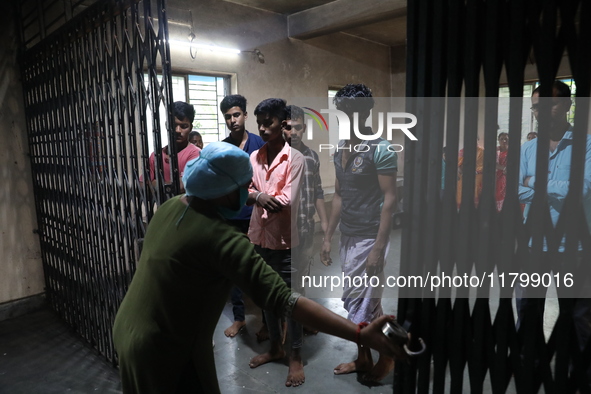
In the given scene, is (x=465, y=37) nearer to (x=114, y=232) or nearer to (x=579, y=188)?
(x=579, y=188)

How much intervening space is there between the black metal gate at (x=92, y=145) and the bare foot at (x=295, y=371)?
1.09m

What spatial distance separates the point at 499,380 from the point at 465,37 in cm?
90

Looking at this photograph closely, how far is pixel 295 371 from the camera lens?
246cm

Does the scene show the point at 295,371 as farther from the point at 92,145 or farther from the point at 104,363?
the point at 92,145

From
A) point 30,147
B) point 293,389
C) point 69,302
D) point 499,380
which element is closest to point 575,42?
point 499,380

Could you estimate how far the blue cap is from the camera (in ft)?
4.32

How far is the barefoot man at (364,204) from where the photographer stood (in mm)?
2232

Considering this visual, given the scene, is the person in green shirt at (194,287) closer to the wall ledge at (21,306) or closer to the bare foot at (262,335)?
the bare foot at (262,335)

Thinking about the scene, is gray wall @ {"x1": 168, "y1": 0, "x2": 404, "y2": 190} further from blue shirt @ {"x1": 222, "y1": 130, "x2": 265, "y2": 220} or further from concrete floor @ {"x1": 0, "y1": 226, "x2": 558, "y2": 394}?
concrete floor @ {"x1": 0, "y1": 226, "x2": 558, "y2": 394}

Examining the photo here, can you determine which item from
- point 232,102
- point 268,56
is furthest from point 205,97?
point 232,102

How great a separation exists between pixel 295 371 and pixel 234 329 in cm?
75

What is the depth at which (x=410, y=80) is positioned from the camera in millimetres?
1153

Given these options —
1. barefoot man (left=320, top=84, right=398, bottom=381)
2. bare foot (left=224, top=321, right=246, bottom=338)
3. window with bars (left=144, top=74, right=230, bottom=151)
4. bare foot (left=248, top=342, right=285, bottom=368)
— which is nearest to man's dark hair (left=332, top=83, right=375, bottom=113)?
barefoot man (left=320, top=84, right=398, bottom=381)

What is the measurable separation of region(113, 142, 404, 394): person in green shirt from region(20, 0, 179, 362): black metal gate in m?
0.82
